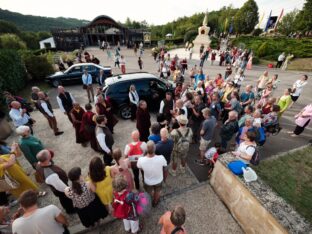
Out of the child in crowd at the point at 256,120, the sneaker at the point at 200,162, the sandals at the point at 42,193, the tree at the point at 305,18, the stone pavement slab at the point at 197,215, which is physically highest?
the tree at the point at 305,18

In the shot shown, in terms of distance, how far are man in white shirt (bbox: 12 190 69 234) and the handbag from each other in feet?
5.07

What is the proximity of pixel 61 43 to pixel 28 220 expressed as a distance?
1440 inches

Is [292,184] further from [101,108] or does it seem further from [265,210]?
[101,108]

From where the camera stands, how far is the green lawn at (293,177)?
149 inches

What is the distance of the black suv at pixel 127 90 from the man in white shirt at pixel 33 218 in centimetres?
465

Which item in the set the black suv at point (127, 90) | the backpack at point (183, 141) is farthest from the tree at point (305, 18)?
the backpack at point (183, 141)

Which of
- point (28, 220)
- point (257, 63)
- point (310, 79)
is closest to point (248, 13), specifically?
point (257, 63)

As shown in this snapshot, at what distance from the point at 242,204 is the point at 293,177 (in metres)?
2.52

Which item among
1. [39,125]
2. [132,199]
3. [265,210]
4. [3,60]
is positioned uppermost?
[3,60]

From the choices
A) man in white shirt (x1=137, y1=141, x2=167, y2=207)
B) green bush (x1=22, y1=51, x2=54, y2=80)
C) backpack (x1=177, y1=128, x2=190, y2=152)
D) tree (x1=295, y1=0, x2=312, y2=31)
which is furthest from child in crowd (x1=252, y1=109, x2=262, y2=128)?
tree (x1=295, y1=0, x2=312, y2=31)

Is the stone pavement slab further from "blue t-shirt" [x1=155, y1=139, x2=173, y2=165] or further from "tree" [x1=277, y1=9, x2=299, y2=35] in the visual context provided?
"tree" [x1=277, y1=9, x2=299, y2=35]

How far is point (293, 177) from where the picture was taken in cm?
443

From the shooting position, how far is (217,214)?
3.46 metres

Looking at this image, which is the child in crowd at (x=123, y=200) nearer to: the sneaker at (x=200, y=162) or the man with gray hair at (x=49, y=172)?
the man with gray hair at (x=49, y=172)
